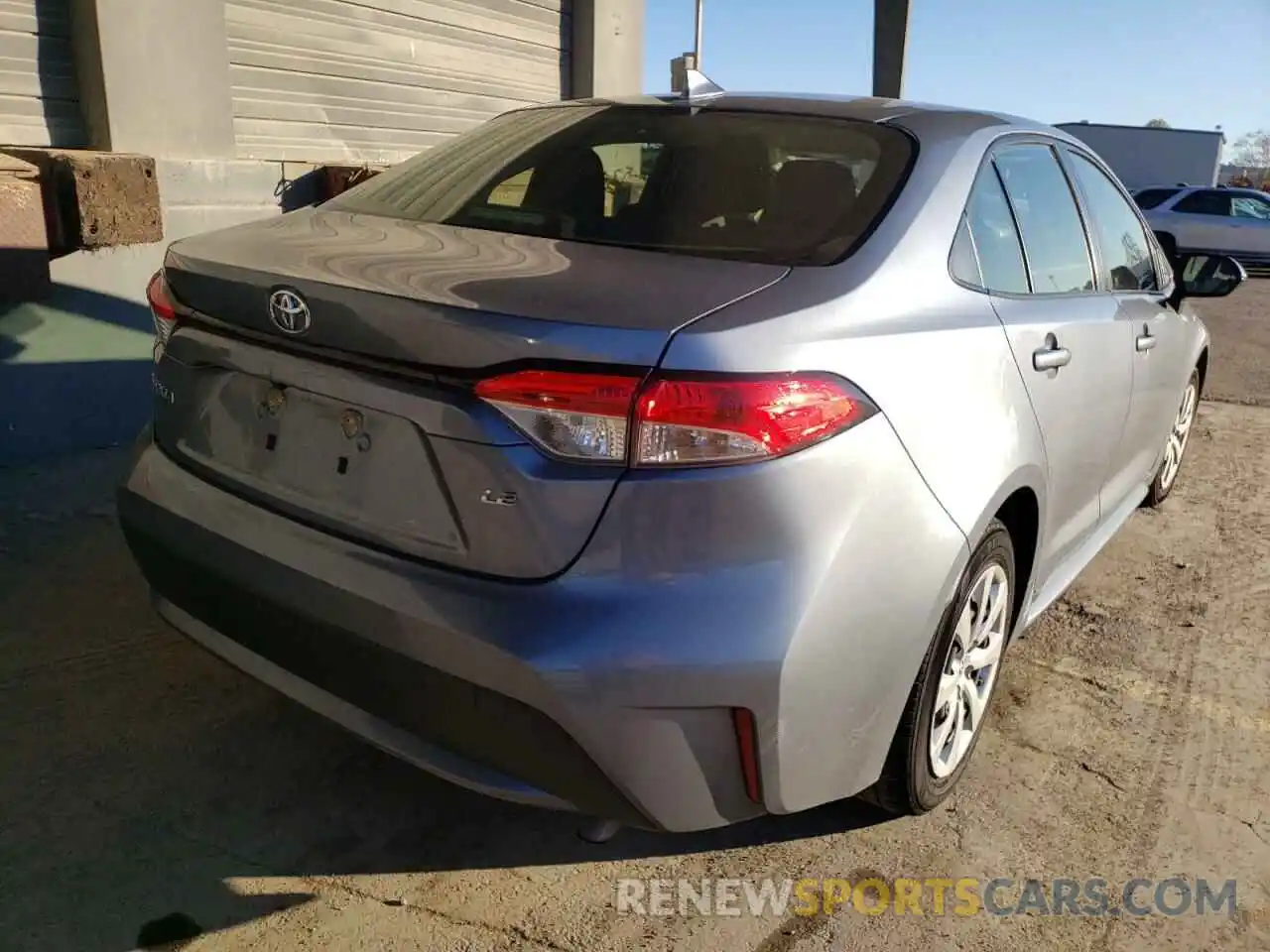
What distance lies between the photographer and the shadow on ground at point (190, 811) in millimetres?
2193

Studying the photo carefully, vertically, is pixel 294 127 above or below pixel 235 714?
above

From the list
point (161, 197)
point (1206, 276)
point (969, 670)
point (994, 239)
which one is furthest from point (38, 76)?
point (1206, 276)

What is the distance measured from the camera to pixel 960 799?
270 cm

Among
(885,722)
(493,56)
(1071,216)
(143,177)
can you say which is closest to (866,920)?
(885,722)

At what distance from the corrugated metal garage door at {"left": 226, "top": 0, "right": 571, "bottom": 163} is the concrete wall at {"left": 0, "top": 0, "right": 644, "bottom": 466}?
0.36m

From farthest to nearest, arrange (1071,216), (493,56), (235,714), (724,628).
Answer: (493,56) → (1071,216) → (235,714) → (724,628)

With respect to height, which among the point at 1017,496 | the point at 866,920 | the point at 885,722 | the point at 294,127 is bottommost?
the point at 866,920

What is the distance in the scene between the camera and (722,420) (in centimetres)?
179

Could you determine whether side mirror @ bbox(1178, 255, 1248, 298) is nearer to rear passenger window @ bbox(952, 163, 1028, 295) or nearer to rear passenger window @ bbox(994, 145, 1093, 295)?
rear passenger window @ bbox(994, 145, 1093, 295)

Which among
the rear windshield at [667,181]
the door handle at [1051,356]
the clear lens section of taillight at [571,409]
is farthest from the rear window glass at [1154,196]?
the clear lens section of taillight at [571,409]

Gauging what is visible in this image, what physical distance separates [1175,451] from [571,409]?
4.26 meters

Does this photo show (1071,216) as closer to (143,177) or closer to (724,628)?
(724,628)

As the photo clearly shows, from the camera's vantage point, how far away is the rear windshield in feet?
7.53

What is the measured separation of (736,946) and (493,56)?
284 inches
